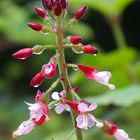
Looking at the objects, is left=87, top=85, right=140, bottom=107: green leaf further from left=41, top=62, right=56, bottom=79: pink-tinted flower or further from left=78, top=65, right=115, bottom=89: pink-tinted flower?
left=41, top=62, right=56, bottom=79: pink-tinted flower

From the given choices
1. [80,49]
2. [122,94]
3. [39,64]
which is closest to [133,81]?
[122,94]

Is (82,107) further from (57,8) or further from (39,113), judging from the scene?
(57,8)

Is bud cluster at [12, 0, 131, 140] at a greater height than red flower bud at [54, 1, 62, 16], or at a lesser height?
lesser

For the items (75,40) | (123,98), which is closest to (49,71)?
(75,40)

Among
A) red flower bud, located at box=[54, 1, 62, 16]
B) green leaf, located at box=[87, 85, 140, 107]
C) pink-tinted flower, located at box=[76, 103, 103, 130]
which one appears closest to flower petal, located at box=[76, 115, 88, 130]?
pink-tinted flower, located at box=[76, 103, 103, 130]

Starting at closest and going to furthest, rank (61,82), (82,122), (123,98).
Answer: (82,122) → (61,82) → (123,98)

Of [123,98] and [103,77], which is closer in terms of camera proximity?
[103,77]
